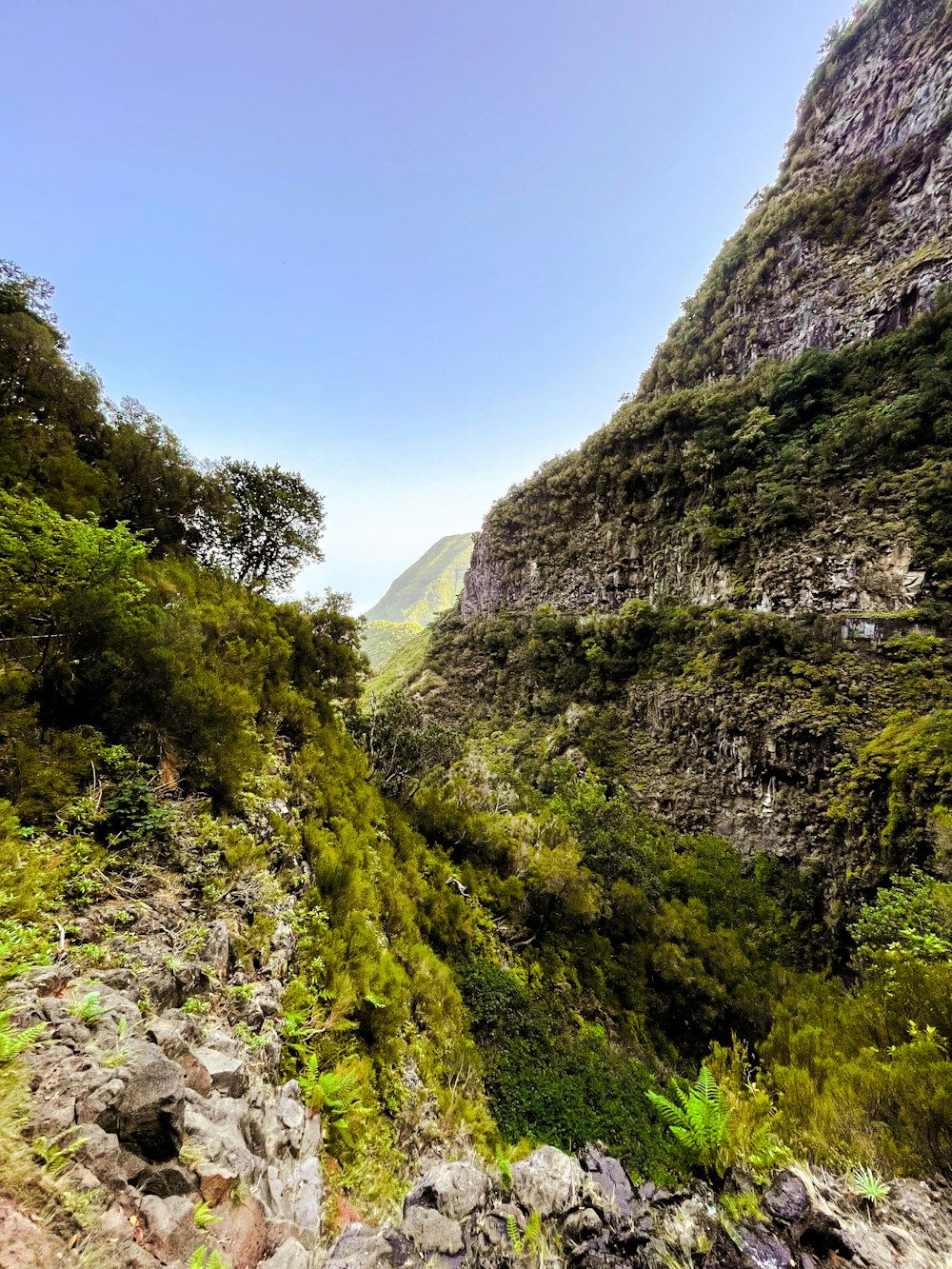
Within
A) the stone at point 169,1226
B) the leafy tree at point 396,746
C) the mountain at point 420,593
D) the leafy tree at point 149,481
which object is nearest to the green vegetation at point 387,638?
the mountain at point 420,593

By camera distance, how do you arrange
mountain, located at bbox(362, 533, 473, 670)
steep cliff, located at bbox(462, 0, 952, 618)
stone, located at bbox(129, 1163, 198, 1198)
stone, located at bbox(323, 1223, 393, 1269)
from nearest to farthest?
stone, located at bbox(129, 1163, 198, 1198) → stone, located at bbox(323, 1223, 393, 1269) → steep cliff, located at bbox(462, 0, 952, 618) → mountain, located at bbox(362, 533, 473, 670)

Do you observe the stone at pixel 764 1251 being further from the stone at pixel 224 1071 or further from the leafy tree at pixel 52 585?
the leafy tree at pixel 52 585

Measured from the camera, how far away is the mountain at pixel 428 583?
9431 centimetres

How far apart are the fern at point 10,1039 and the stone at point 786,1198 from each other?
5.03 metres

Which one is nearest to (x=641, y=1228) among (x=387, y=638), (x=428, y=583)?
(x=387, y=638)

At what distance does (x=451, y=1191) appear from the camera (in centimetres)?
343

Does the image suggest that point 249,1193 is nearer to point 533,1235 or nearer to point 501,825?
point 533,1235

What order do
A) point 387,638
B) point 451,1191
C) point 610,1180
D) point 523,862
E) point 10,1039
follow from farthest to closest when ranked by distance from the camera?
point 387,638
point 523,862
point 610,1180
point 451,1191
point 10,1039

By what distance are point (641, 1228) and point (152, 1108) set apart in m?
4.03

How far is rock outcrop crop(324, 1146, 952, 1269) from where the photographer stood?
2.86 metres

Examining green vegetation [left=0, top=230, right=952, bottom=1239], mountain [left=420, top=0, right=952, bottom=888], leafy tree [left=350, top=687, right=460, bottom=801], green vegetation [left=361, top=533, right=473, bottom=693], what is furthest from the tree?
green vegetation [left=361, top=533, right=473, bottom=693]

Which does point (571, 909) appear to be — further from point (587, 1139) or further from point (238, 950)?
point (238, 950)

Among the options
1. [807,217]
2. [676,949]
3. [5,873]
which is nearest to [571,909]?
[676,949]

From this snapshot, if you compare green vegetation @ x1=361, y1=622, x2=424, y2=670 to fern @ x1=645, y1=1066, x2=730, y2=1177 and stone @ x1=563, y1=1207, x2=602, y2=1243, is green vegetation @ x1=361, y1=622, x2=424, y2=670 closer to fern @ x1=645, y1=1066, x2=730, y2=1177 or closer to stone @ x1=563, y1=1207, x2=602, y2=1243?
fern @ x1=645, y1=1066, x2=730, y2=1177
